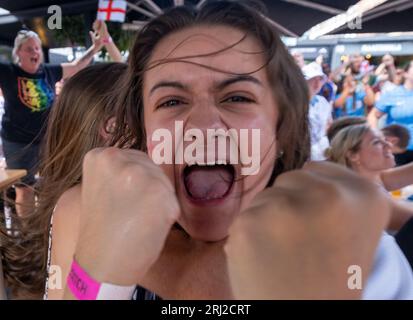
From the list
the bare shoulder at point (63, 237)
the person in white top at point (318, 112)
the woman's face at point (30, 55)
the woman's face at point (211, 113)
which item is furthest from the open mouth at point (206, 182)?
the woman's face at point (30, 55)

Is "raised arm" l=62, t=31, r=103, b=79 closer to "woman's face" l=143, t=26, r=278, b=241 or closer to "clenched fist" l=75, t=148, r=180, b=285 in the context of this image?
"woman's face" l=143, t=26, r=278, b=241

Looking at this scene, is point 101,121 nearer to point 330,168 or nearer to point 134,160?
point 134,160

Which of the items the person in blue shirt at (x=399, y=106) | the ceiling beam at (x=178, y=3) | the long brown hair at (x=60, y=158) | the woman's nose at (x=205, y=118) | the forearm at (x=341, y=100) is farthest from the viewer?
the person in blue shirt at (x=399, y=106)

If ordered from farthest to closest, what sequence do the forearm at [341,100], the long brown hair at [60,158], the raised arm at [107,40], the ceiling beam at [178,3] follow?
1. the forearm at [341,100]
2. the raised arm at [107,40]
3. the long brown hair at [60,158]
4. the ceiling beam at [178,3]

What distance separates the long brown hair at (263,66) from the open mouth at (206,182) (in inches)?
2.7

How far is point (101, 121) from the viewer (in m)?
0.62

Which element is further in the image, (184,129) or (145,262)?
(184,129)

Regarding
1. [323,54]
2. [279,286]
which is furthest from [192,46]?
[323,54]

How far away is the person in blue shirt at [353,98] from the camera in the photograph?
1061mm

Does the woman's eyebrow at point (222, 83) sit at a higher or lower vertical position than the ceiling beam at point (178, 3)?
lower

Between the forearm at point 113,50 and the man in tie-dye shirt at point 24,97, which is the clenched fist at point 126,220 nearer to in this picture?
the forearm at point 113,50

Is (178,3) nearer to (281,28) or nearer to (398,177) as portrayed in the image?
(281,28)

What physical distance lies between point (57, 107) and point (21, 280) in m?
0.33
